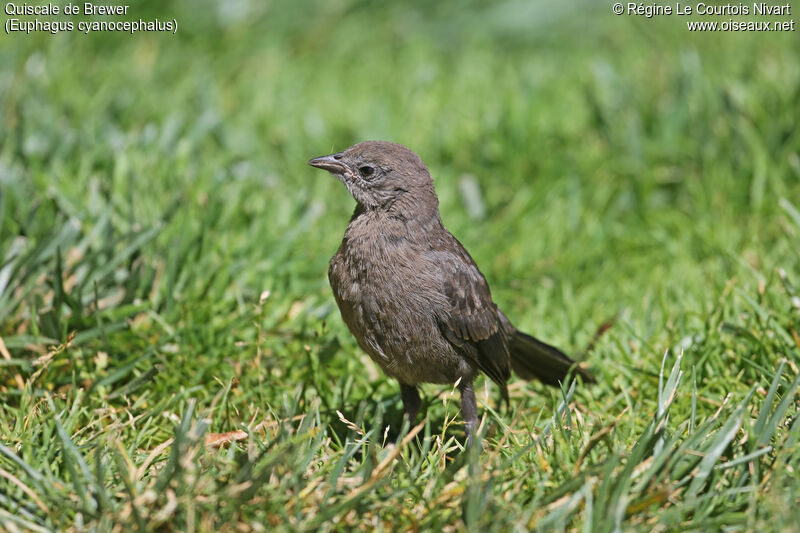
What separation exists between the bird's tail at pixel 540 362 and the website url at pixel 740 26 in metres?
5.06

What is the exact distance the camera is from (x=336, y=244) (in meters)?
5.51

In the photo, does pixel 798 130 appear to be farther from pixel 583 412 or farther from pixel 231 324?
pixel 231 324

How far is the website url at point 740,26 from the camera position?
7971 mm

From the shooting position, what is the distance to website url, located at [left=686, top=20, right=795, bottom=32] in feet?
26.2

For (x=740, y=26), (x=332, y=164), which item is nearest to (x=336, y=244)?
(x=332, y=164)

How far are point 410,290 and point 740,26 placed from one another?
18.7 ft

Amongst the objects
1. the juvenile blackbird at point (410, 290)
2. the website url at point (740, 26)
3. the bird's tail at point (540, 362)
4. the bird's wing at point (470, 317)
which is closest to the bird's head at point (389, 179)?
the juvenile blackbird at point (410, 290)

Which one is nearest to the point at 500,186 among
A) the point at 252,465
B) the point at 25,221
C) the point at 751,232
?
the point at 751,232

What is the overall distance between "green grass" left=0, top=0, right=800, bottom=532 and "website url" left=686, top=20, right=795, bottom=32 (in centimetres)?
15

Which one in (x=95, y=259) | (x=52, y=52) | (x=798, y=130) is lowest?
(x=95, y=259)

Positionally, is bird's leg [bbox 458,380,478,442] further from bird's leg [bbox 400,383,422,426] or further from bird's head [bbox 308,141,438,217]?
bird's head [bbox 308,141,438,217]

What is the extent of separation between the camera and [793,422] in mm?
3324

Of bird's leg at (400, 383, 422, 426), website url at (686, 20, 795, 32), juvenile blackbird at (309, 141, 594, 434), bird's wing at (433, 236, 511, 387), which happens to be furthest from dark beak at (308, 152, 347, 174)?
website url at (686, 20, 795, 32)

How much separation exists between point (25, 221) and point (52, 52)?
2.50m
